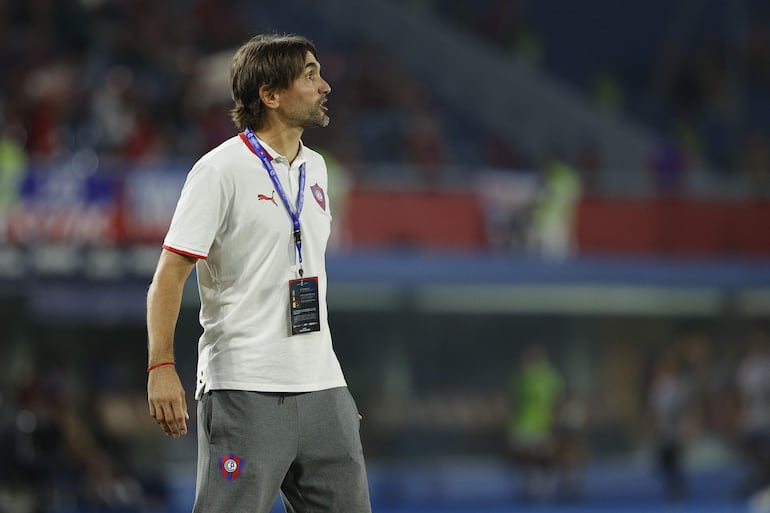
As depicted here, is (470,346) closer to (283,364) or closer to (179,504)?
(179,504)

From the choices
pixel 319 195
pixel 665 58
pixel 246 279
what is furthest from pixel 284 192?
pixel 665 58

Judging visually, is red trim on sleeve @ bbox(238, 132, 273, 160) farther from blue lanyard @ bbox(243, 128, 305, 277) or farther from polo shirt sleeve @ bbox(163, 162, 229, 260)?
polo shirt sleeve @ bbox(163, 162, 229, 260)

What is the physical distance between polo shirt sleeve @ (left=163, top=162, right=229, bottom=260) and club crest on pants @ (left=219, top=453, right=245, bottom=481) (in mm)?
628

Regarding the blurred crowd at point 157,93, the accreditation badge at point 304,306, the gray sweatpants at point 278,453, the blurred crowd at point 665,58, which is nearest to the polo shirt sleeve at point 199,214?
the accreditation badge at point 304,306

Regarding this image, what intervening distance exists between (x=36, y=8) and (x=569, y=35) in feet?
38.2

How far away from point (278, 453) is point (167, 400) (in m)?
0.42

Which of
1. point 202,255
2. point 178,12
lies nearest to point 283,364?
point 202,255

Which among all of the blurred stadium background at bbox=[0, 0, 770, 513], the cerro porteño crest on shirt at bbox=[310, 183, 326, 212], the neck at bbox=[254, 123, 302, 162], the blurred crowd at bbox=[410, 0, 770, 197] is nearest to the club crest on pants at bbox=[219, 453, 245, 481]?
the cerro porteño crest on shirt at bbox=[310, 183, 326, 212]

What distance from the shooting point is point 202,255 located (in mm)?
4324

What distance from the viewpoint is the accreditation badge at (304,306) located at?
14.6ft

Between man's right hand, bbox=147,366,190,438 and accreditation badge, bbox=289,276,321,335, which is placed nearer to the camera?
man's right hand, bbox=147,366,190,438

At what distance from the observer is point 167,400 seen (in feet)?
13.7

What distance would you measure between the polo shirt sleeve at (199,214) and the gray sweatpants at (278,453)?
0.49m

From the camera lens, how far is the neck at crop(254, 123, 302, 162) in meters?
4.59
